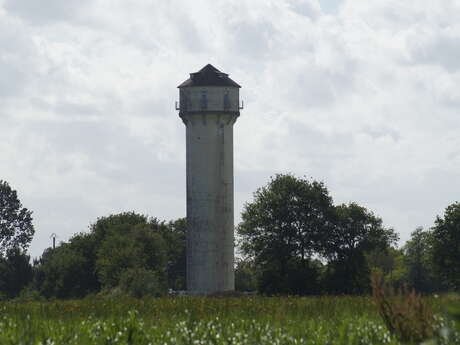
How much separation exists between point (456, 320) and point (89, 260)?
109775mm

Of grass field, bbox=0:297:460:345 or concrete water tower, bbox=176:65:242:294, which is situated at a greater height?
concrete water tower, bbox=176:65:242:294

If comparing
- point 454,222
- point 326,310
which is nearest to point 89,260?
point 454,222

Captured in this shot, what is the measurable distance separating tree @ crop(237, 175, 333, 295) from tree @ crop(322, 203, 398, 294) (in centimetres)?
134

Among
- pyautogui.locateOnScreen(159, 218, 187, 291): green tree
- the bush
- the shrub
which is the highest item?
pyautogui.locateOnScreen(159, 218, 187, 291): green tree

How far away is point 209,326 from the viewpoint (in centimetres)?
2334

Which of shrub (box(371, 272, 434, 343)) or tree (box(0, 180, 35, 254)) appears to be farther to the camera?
tree (box(0, 180, 35, 254))

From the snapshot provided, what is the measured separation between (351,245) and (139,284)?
19772 mm

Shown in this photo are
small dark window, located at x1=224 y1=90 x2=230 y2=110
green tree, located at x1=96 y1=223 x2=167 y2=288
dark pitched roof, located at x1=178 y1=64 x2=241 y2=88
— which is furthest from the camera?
green tree, located at x1=96 y1=223 x2=167 y2=288

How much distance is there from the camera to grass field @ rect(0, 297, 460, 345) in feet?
68.0

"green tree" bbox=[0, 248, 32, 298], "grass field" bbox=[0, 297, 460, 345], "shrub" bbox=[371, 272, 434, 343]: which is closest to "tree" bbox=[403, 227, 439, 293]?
"green tree" bbox=[0, 248, 32, 298]

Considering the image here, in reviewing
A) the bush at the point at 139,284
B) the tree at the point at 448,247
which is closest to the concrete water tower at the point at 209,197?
the bush at the point at 139,284

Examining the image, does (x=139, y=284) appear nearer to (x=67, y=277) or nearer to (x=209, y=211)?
(x=209, y=211)

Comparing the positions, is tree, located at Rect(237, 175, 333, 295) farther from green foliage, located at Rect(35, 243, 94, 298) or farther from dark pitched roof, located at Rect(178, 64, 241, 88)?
green foliage, located at Rect(35, 243, 94, 298)

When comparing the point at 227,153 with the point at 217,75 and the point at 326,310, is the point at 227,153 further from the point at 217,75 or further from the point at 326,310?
the point at 326,310
